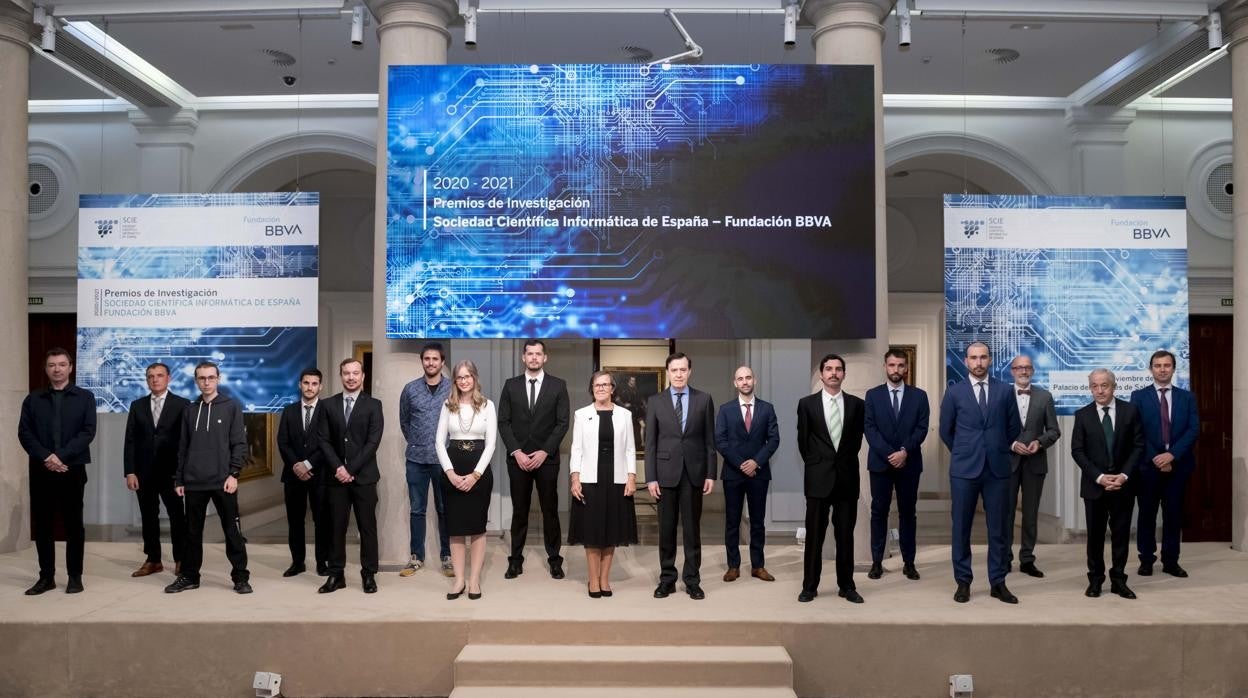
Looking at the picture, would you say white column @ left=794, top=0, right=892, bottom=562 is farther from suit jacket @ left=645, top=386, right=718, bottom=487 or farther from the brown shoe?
the brown shoe

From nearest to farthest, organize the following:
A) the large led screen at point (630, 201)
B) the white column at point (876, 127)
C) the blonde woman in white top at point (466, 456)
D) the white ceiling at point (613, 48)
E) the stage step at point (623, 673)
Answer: the stage step at point (623, 673)
the blonde woman in white top at point (466, 456)
the large led screen at point (630, 201)
the white column at point (876, 127)
the white ceiling at point (613, 48)

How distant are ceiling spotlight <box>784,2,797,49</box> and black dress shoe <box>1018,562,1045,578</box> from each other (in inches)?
153

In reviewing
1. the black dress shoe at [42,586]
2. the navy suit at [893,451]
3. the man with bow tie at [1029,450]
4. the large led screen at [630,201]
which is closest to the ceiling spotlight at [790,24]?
the large led screen at [630,201]

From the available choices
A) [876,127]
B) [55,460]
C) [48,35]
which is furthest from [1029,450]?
[48,35]

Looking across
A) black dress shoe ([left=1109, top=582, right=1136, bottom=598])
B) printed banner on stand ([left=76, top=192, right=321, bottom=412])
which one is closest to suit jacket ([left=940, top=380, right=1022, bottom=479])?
black dress shoe ([left=1109, top=582, right=1136, bottom=598])

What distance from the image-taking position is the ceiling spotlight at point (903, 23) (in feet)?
22.3

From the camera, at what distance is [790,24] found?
22.7 feet

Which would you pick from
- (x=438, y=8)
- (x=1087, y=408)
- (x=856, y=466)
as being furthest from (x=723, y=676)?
(x=438, y=8)

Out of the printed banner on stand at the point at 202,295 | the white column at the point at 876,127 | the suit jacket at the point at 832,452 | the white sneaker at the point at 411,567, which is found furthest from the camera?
the printed banner on stand at the point at 202,295

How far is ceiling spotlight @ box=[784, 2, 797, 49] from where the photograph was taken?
687 cm

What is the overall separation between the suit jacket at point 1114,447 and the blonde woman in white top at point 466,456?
3.47 metres

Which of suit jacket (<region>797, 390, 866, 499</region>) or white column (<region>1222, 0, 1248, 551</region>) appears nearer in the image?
suit jacket (<region>797, 390, 866, 499</region>)

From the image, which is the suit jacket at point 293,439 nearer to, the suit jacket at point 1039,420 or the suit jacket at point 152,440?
the suit jacket at point 152,440

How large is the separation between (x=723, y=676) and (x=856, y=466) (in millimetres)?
1509
